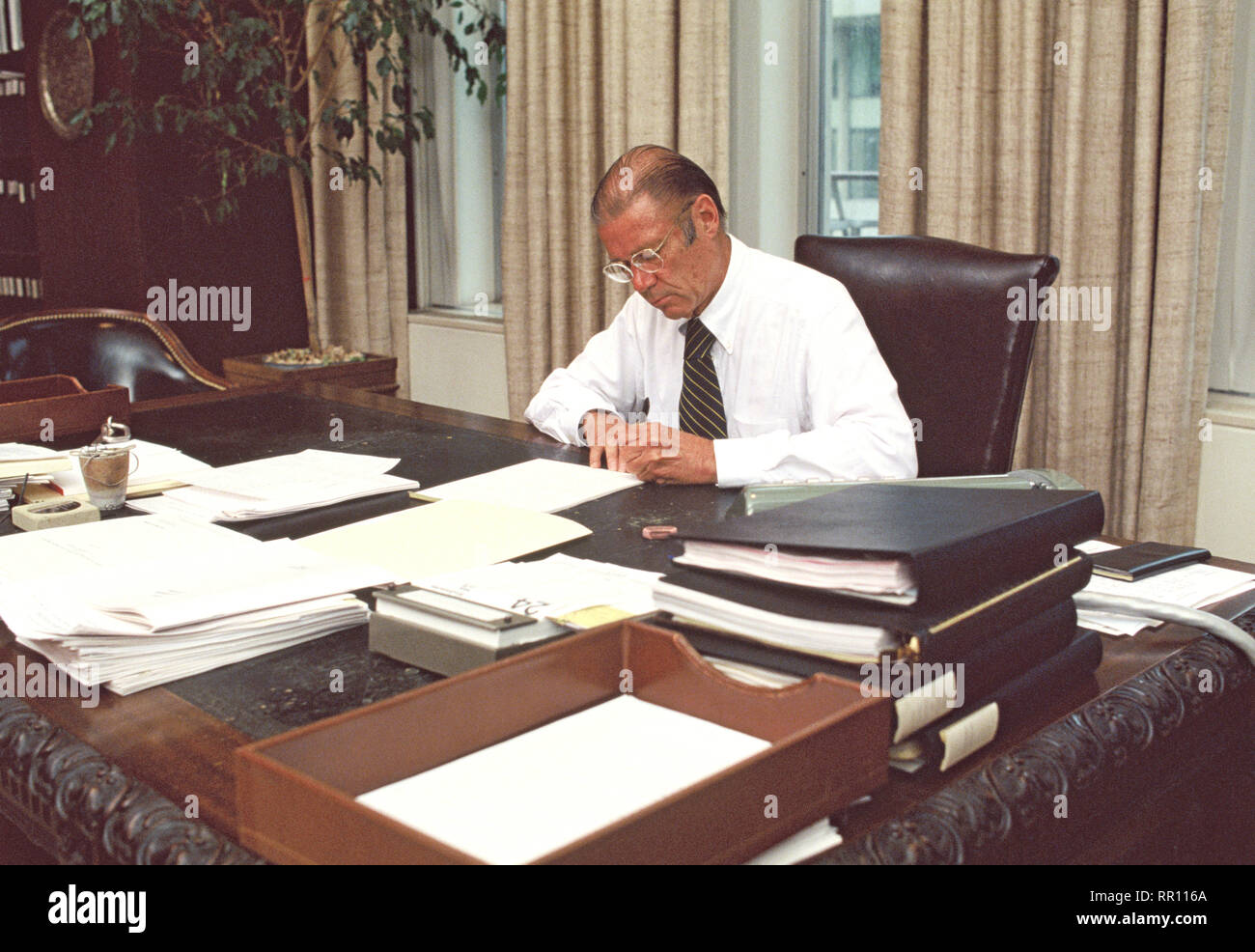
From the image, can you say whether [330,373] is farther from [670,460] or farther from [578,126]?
[670,460]

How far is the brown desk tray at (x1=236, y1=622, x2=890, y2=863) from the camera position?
64 cm

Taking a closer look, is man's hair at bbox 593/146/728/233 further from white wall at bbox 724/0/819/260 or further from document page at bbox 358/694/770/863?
white wall at bbox 724/0/819/260

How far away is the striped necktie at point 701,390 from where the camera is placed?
223 centimetres

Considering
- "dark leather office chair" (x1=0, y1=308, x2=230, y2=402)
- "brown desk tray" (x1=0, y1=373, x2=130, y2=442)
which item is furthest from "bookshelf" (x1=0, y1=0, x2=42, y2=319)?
"brown desk tray" (x1=0, y1=373, x2=130, y2=442)

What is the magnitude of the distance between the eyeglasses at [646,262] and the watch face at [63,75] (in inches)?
134

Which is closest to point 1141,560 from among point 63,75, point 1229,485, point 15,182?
point 1229,485

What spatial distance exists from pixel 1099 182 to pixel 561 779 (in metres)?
2.38

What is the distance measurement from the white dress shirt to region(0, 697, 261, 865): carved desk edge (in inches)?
39.2

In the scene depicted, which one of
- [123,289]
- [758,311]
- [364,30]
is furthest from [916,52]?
[123,289]

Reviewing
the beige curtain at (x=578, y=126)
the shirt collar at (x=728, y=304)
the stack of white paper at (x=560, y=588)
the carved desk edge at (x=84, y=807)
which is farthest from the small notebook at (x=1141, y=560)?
the beige curtain at (x=578, y=126)
